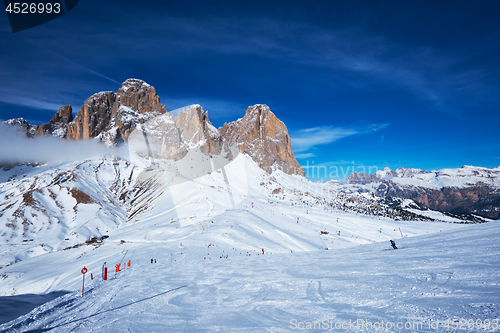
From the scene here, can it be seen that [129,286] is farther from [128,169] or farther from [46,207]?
[128,169]

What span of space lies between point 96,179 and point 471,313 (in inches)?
8164

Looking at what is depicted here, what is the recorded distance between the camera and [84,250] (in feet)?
153

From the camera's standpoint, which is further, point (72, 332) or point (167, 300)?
point (167, 300)

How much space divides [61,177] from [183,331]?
649 feet

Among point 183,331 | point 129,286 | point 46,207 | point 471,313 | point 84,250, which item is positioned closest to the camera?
point 471,313

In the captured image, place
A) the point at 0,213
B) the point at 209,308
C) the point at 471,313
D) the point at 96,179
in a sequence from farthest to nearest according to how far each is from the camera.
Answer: the point at 96,179
the point at 0,213
the point at 209,308
the point at 471,313

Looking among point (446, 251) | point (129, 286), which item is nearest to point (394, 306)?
point (446, 251)

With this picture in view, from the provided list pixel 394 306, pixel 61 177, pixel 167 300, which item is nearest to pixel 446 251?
pixel 394 306

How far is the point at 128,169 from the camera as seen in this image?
19938 cm

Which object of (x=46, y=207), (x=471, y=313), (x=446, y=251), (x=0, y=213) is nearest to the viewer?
(x=471, y=313)

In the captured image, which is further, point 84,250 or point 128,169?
point 128,169

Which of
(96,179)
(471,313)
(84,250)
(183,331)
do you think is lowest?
(84,250)

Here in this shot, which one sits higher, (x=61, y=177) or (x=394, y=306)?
(x=61, y=177)

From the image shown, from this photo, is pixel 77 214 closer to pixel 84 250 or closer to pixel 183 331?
pixel 84 250
